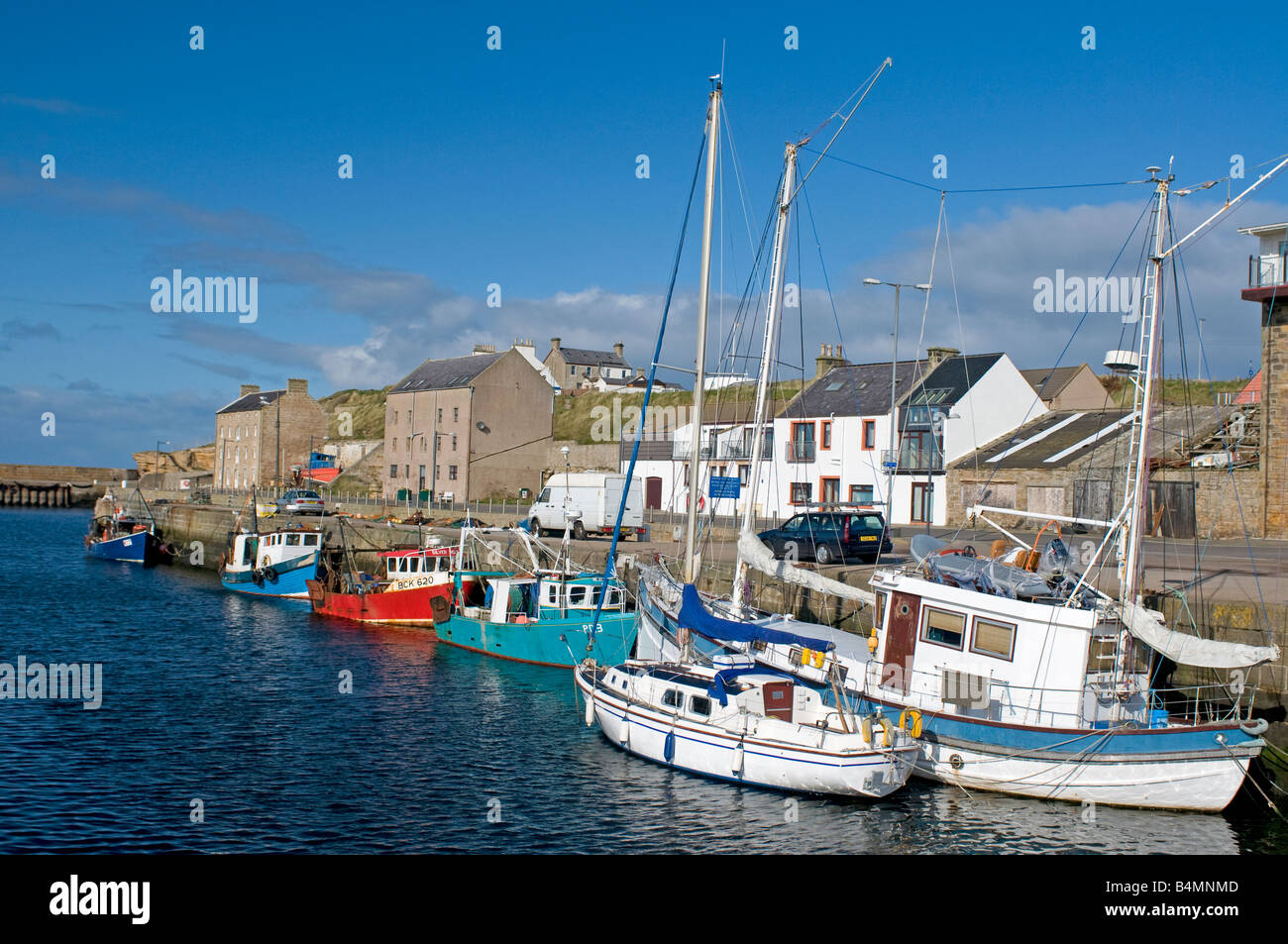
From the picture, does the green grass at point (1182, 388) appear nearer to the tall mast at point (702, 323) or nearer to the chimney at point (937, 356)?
the chimney at point (937, 356)

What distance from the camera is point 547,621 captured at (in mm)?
28562

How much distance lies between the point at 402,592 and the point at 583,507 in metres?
9.99

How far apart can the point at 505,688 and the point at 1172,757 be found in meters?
15.2

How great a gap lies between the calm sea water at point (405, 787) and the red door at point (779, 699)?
146 centimetres

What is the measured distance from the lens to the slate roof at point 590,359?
11851cm

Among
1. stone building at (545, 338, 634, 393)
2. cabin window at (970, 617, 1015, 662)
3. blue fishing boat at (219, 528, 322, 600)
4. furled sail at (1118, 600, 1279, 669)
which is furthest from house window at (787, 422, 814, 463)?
stone building at (545, 338, 634, 393)

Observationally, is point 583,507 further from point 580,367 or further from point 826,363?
point 580,367

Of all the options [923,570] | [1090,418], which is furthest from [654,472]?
[923,570]

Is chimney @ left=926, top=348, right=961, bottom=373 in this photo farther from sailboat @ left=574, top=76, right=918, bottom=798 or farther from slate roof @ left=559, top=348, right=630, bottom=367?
slate roof @ left=559, top=348, right=630, bottom=367

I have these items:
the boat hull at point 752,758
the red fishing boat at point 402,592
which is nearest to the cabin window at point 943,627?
the boat hull at point 752,758

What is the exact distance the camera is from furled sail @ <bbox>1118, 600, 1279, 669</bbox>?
15791mm

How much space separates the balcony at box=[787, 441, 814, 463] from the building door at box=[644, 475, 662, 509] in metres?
8.83

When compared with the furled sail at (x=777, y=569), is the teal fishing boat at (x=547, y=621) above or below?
below

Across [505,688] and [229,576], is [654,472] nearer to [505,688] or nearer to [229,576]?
[229,576]
